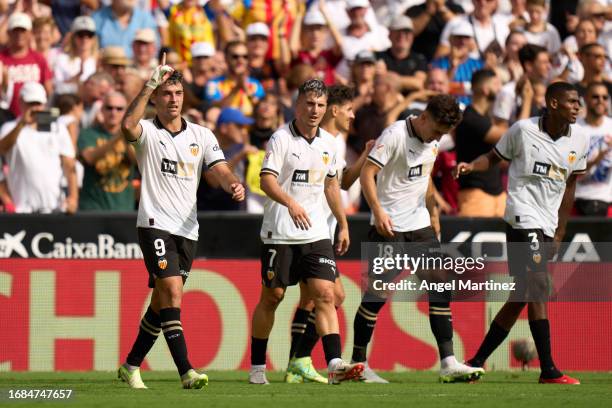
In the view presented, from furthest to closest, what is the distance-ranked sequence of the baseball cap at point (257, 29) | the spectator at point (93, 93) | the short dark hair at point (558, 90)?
1. the baseball cap at point (257, 29)
2. the spectator at point (93, 93)
3. the short dark hair at point (558, 90)

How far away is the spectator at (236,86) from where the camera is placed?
16.9 m

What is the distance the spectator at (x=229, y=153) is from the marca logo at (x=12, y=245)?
2.26 meters

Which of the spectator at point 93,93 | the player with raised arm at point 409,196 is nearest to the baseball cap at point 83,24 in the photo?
the spectator at point 93,93

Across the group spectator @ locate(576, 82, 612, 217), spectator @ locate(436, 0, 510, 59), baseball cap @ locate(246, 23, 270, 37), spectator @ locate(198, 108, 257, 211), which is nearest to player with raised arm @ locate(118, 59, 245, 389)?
spectator @ locate(198, 108, 257, 211)

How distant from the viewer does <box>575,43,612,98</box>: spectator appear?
17.0m

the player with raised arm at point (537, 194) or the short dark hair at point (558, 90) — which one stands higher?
the short dark hair at point (558, 90)

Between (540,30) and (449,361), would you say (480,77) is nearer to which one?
(540,30)

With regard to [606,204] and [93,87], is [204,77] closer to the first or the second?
[93,87]

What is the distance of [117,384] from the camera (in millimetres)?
12078

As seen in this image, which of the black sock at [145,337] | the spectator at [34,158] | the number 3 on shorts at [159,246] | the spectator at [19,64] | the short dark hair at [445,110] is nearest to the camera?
the number 3 on shorts at [159,246]

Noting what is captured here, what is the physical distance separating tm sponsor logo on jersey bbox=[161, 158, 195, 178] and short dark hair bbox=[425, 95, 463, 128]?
2.33 metres

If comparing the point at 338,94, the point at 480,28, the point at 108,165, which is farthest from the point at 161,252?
the point at 480,28

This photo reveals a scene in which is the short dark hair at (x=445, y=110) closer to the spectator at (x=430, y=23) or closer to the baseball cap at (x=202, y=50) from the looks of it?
the baseball cap at (x=202, y=50)

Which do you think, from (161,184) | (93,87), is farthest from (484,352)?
(93,87)
